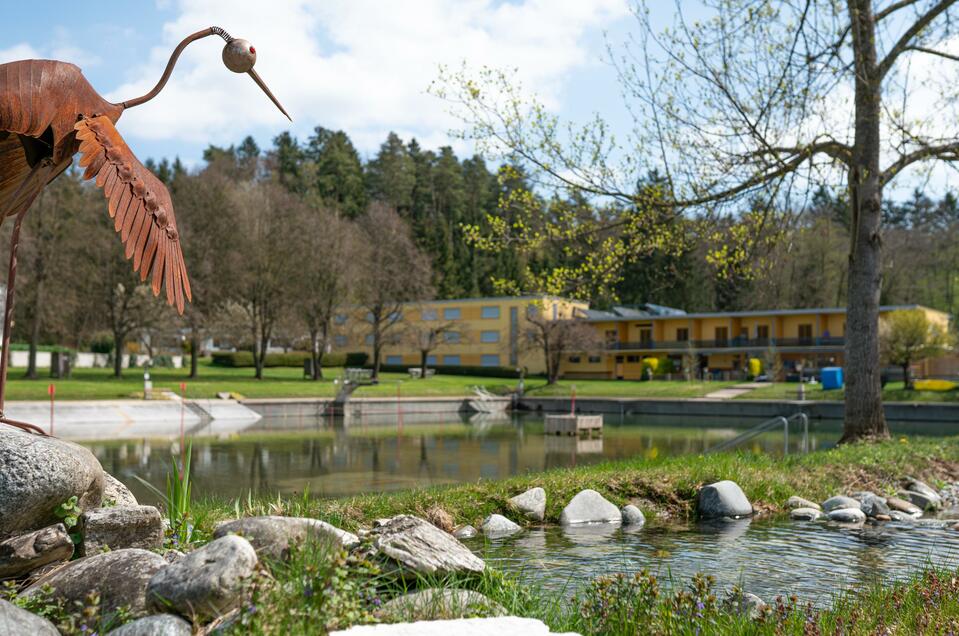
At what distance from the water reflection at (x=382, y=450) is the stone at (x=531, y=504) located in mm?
2625

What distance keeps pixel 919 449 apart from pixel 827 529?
5395 mm

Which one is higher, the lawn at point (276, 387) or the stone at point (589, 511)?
the stone at point (589, 511)

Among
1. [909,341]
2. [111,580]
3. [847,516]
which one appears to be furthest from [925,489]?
[909,341]

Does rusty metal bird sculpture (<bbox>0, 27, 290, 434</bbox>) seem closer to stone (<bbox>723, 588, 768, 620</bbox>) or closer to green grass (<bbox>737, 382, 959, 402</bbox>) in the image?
stone (<bbox>723, 588, 768, 620</bbox>)

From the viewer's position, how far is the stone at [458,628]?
335 centimetres

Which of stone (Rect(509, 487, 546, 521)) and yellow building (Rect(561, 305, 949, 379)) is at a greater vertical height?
yellow building (Rect(561, 305, 949, 379))

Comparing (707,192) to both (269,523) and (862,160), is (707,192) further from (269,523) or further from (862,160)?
(269,523)

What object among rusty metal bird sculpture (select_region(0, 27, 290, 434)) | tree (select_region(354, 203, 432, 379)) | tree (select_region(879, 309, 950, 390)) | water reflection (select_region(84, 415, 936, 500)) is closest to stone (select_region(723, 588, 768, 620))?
rusty metal bird sculpture (select_region(0, 27, 290, 434))

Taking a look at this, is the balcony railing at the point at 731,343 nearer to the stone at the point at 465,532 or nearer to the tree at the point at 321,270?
the tree at the point at 321,270

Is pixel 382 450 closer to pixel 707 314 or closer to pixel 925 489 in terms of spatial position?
pixel 925 489

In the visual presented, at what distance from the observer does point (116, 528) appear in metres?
4.43

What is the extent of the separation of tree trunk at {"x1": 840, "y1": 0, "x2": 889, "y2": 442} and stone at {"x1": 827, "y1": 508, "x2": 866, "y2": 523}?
4.84m

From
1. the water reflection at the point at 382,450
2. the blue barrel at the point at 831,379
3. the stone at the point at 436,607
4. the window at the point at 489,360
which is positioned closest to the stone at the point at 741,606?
the stone at the point at 436,607

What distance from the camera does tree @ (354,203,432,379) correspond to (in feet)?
154
